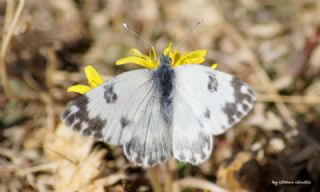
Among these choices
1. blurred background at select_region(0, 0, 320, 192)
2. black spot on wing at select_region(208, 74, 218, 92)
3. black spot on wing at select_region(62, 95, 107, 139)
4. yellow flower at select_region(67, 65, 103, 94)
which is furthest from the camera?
blurred background at select_region(0, 0, 320, 192)

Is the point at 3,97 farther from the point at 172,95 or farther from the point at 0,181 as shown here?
the point at 172,95

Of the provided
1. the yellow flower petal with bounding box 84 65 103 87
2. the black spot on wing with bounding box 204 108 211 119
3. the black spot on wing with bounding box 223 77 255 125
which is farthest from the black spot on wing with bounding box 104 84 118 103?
the black spot on wing with bounding box 223 77 255 125

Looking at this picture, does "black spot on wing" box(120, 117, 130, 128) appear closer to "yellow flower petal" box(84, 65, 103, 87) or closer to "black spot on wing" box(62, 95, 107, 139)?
"black spot on wing" box(62, 95, 107, 139)

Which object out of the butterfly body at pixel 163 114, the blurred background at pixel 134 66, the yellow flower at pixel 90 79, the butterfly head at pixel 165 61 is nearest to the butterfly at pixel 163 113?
the butterfly body at pixel 163 114

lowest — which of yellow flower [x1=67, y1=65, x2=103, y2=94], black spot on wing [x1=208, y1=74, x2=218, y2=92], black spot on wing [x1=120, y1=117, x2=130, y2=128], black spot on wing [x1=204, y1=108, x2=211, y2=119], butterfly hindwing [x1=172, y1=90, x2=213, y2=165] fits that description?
butterfly hindwing [x1=172, y1=90, x2=213, y2=165]

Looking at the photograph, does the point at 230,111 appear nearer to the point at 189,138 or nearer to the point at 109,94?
the point at 189,138

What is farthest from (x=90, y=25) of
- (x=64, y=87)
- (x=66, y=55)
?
(x=64, y=87)

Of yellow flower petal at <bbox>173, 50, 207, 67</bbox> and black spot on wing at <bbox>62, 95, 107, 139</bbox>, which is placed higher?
yellow flower petal at <bbox>173, 50, 207, 67</bbox>
